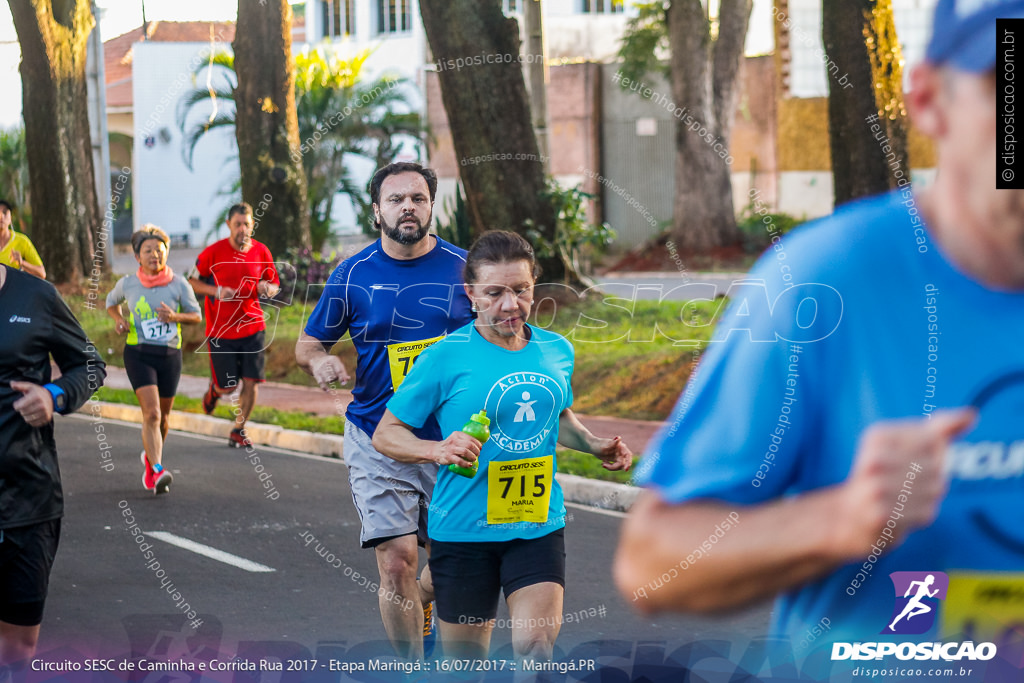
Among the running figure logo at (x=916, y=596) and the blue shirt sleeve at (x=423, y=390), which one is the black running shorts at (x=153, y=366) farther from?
the running figure logo at (x=916, y=596)

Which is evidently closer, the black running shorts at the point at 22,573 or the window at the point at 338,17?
the black running shorts at the point at 22,573

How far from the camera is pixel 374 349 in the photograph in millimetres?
5234

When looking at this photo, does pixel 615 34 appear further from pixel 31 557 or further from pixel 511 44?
pixel 31 557

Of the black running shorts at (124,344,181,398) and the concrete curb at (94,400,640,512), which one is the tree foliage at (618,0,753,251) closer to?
the concrete curb at (94,400,640,512)

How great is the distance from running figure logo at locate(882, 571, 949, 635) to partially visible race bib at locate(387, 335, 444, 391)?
146 inches

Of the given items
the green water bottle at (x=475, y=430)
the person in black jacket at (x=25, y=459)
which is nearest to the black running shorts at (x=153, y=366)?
the person in black jacket at (x=25, y=459)

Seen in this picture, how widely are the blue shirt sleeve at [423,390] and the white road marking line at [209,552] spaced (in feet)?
11.4

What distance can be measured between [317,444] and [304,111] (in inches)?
693

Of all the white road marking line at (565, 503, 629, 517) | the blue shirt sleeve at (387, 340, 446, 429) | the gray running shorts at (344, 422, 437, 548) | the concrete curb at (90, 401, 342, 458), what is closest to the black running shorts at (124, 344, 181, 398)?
the concrete curb at (90, 401, 342, 458)

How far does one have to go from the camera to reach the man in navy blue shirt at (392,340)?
5.07 m

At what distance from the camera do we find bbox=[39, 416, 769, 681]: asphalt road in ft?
19.5

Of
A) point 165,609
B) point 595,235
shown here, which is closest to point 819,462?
point 165,609

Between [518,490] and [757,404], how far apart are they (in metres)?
2.90

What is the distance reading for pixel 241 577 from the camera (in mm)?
7234
